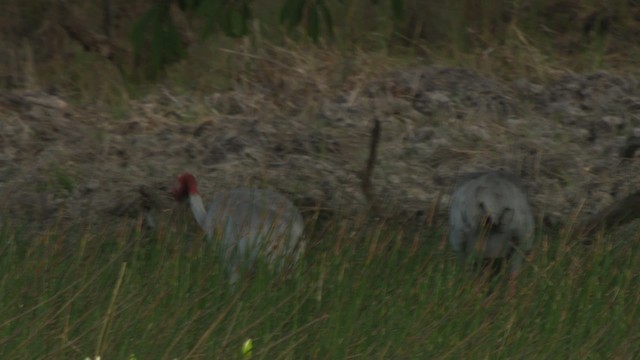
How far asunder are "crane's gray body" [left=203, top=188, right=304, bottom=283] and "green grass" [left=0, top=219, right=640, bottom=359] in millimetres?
86

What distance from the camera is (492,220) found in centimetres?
595

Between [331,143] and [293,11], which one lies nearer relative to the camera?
[293,11]

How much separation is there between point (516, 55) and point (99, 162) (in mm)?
3203

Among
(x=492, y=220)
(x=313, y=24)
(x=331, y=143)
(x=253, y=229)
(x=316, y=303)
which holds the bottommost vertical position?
(x=331, y=143)

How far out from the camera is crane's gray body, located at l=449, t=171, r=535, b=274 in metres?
5.98

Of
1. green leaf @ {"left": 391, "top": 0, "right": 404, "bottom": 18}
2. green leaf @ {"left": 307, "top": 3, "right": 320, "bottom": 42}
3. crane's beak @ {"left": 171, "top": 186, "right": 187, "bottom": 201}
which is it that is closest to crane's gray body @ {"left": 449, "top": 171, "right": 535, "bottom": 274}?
green leaf @ {"left": 391, "top": 0, "right": 404, "bottom": 18}

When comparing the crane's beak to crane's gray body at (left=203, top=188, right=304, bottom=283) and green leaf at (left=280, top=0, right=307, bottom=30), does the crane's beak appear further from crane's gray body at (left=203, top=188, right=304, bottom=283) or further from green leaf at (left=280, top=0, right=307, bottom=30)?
green leaf at (left=280, top=0, right=307, bottom=30)

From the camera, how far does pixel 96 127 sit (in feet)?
28.0

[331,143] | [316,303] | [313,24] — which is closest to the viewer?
[316,303]

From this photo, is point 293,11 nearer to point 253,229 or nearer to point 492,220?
point 253,229

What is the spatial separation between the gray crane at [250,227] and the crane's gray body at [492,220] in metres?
0.69

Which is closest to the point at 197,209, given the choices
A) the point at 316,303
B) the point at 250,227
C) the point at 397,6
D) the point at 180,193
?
the point at 180,193

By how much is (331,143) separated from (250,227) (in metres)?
2.42

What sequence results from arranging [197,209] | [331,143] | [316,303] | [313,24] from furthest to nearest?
[331,143] < [197,209] < [313,24] < [316,303]
